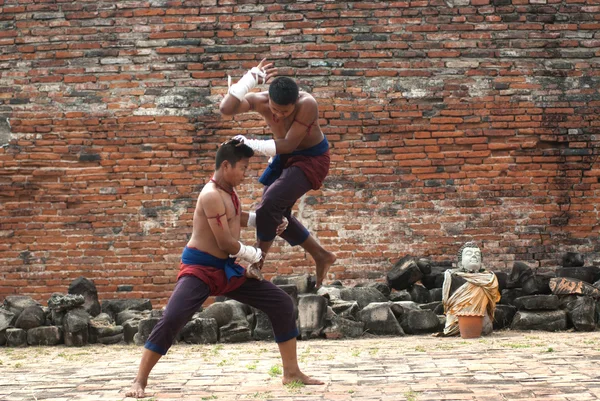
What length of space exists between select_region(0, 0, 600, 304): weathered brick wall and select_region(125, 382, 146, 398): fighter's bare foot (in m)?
5.60

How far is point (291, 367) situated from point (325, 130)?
18.9ft

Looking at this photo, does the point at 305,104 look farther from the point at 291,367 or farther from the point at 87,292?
the point at 87,292

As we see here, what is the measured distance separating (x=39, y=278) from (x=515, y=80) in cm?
686

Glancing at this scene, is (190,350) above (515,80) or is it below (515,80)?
below

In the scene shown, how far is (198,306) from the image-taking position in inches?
212

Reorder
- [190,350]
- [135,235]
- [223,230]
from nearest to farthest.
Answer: [223,230]
[190,350]
[135,235]

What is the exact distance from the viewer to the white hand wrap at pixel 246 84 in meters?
5.86

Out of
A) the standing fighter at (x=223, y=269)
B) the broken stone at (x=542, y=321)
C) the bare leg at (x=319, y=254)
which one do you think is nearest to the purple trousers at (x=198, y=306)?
the standing fighter at (x=223, y=269)

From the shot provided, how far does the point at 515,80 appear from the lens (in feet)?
36.3

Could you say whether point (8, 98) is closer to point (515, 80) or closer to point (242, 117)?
point (242, 117)

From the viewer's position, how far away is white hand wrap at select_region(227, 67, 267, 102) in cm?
586

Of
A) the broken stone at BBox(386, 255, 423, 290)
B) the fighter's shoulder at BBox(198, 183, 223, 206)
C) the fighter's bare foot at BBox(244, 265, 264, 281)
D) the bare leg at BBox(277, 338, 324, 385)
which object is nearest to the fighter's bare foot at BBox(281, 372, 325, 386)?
the bare leg at BBox(277, 338, 324, 385)

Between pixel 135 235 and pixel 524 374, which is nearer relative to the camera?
pixel 524 374

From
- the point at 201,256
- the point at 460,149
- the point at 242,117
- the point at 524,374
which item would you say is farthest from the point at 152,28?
the point at 524,374
